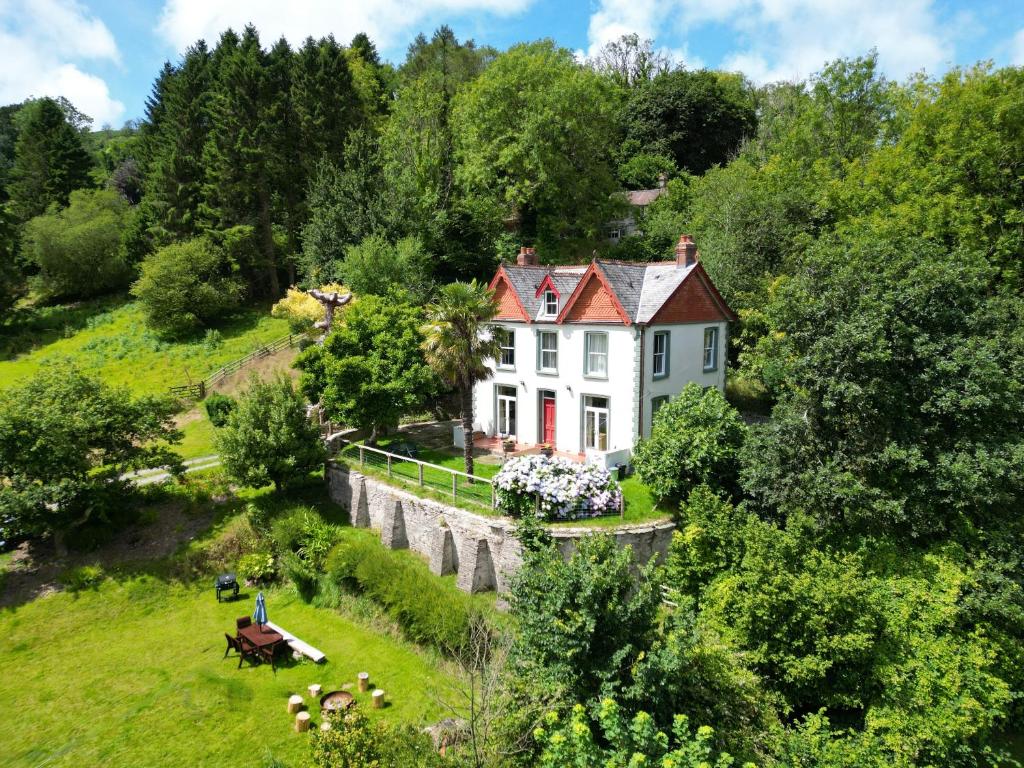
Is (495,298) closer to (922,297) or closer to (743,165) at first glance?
(922,297)

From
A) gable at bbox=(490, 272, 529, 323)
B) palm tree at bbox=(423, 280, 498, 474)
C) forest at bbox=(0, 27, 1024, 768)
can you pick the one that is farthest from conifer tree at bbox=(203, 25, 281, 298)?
palm tree at bbox=(423, 280, 498, 474)

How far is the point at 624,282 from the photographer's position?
25.8 meters

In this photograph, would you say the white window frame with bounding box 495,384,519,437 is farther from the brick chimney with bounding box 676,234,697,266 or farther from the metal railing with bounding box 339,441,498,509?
the brick chimney with bounding box 676,234,697,266

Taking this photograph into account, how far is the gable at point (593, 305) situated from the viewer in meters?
25.0

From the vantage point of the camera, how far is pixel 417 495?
22750 mm

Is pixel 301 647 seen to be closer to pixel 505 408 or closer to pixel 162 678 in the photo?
A: pixel 162 678

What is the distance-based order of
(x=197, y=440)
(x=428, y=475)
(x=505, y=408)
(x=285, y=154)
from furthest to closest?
(x=285, y=154)
(x=197, y=440)
(x=505, y=408)
(x=428, y=475)

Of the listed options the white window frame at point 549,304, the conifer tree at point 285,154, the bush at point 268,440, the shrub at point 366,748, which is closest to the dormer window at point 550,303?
the white window frame at point 549,304

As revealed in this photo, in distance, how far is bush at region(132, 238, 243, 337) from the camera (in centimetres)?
4347

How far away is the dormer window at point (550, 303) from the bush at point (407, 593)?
40.6 ft

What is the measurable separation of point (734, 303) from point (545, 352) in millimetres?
11786

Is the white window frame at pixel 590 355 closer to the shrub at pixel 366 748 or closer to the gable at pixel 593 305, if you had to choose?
the gable at pixel 593 305

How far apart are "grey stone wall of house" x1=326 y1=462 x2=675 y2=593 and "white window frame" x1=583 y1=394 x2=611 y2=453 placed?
6543 millimetres

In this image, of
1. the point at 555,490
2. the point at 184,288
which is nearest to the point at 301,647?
the point at 555,490
